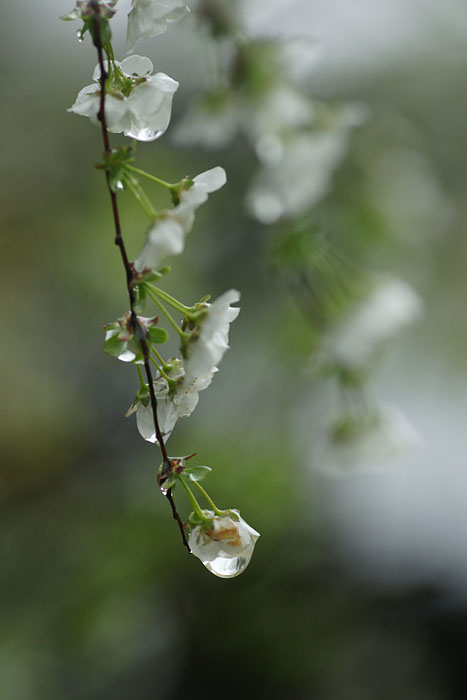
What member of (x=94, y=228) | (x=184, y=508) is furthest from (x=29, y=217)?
(x=184, y=508)

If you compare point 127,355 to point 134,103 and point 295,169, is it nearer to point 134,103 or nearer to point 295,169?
point 134,103

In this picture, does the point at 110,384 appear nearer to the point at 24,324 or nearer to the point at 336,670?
the point at 24,324

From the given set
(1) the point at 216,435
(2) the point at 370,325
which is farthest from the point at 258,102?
(1) the point at 216,435

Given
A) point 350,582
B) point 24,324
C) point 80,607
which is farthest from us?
point 350,582

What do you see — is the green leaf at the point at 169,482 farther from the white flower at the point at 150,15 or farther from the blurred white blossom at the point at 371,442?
the blurred white blossom at the point at 371,442

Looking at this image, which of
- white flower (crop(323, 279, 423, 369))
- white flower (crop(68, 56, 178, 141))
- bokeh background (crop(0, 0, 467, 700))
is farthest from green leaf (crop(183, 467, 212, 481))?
bokeh background (crop(0, 0, 467, 700))
